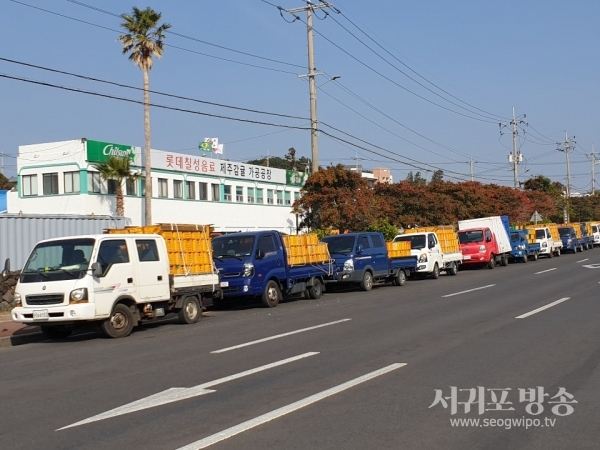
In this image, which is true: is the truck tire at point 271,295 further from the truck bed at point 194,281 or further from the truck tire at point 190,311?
the truck tire at point 190,311

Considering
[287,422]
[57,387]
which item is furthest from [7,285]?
[287,422]

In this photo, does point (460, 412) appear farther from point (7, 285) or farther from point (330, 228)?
point (330, 228)

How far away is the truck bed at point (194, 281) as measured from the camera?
16938 millimetres

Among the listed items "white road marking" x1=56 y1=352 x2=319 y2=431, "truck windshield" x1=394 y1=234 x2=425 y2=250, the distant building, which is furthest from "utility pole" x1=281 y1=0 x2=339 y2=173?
"white road marking" x1=56 y1=352 x2=319 y2=431

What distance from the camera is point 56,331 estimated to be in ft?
51.6

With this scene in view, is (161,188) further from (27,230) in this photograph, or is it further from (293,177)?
(27,230)

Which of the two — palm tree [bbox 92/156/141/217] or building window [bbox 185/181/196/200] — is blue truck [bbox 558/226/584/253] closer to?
building window [bbox 185/181/196/200]

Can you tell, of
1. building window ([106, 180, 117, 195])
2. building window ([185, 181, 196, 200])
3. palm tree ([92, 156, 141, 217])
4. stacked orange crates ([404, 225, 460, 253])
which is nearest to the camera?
stacked orange crates ([404, 225, 460, 253])

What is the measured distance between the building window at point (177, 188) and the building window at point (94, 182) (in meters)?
6.55

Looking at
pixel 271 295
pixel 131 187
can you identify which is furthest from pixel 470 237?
pixel 271 295

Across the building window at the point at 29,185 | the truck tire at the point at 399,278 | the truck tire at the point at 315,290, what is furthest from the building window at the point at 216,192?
the truck tire at the point at 315,290

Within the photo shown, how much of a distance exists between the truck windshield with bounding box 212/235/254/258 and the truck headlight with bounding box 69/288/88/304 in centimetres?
705

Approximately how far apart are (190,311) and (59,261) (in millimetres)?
3711

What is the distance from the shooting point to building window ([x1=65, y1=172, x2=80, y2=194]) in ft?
137
